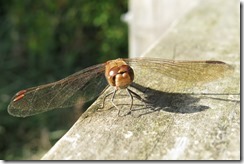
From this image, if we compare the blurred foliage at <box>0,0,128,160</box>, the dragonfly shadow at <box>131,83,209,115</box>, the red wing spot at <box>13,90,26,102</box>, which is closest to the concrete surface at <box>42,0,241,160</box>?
the dragonfly shadow at <box>131,83,209,115</box>

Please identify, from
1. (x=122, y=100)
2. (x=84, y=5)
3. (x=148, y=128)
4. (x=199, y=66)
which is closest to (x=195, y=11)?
(x=199, y=66)

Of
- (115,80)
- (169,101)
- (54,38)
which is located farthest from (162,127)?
(54,38)

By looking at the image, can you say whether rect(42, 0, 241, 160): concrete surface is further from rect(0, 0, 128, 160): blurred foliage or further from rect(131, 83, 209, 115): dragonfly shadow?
rect(0, 0, 128, 160): blurred foliage

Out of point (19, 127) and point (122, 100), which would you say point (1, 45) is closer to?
point (19, 127)

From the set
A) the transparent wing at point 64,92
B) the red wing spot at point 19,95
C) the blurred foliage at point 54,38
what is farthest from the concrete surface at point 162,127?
the blurred foliage at point 54,38

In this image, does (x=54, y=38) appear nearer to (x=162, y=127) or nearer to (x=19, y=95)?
(x=19, y=95)
